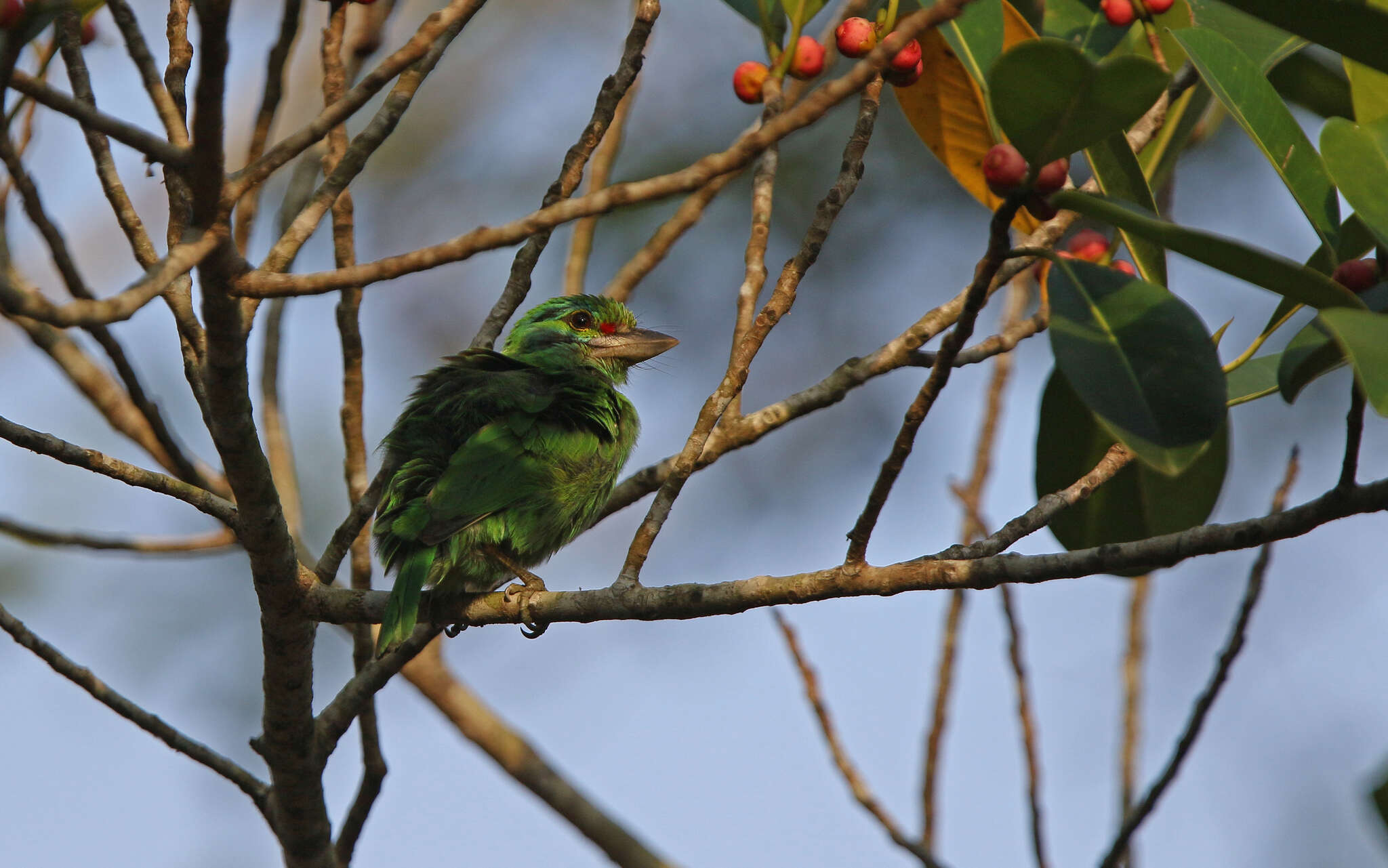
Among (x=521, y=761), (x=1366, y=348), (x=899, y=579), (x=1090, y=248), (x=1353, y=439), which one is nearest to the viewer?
(x=1366, y=348)

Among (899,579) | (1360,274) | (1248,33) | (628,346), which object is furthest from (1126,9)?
(628,346)

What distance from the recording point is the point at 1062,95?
61.9 inches

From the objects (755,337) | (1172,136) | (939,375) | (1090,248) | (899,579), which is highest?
(1172,136)

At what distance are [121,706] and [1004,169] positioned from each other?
208 cm

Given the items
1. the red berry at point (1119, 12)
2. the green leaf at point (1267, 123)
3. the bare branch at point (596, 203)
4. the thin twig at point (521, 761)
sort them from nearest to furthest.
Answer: the bare branch at point (596, 203) < the green leaf at point (1267, 123) < the red berry at point (1119, 12) < the thin twig at point (521, 761)

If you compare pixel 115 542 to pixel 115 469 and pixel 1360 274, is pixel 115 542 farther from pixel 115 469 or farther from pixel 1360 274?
pixel 1360 274

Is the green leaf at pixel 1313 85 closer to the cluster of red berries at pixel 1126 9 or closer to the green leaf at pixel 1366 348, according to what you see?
the cluster of red berries at pixel 1126 9

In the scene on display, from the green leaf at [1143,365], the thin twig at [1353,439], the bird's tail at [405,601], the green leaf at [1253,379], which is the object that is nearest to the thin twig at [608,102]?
the bird's tail at [405,601]

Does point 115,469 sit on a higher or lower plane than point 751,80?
lower

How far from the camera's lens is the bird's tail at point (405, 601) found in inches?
101

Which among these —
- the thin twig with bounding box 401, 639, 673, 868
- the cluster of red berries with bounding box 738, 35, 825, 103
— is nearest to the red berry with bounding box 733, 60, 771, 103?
the cluster of red berries with bounding box 738, 35, 825, 103

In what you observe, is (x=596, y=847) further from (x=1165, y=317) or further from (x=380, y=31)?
(x=380, y=31)

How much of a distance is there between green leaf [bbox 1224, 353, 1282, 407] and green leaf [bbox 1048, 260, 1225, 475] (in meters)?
0.66

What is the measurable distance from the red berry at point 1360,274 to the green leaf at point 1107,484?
846 mm
